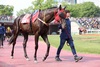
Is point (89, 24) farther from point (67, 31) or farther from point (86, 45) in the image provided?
point (67, 31)

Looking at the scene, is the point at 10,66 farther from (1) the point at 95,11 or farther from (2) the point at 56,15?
(1) the point at 95,11

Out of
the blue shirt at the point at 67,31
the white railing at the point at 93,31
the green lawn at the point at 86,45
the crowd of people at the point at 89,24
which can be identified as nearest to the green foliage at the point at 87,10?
the crowd of people at the point at 89,24

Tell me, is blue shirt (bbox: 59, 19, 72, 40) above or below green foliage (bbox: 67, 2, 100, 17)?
above

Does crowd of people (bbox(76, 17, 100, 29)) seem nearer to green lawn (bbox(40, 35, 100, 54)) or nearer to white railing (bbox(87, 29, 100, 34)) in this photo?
white railing (bbox(87, 29, 100, 34))

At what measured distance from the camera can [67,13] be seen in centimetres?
1030

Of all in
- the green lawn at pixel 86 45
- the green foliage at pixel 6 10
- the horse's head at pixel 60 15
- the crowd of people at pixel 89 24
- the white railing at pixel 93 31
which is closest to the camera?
the horse's head at pixel 60 15

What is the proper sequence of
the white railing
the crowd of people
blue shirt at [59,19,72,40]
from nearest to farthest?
blue shirt at [59,19,72,40] < the white railing < the crowd of people

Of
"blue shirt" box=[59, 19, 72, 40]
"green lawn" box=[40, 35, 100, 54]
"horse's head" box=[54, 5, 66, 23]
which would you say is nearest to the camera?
"horse's head" box=[54, 5, 66, 23]

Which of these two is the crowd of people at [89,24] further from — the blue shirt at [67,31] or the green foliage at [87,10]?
the blue shirt at [67,31]

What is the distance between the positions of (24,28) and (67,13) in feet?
7.26

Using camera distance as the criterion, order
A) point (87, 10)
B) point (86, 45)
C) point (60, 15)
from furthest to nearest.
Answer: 1. point (87, 10)
2. point (86, 45)
3. point (60, 15)

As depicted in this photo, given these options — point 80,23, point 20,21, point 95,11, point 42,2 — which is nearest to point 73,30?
point 80,23

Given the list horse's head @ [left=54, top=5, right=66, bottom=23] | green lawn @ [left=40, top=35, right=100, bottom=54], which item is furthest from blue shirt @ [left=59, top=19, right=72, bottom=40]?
green lawn @ [left=40, top=35, right=100, bottom=54]

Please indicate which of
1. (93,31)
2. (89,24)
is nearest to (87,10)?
(89,24)
